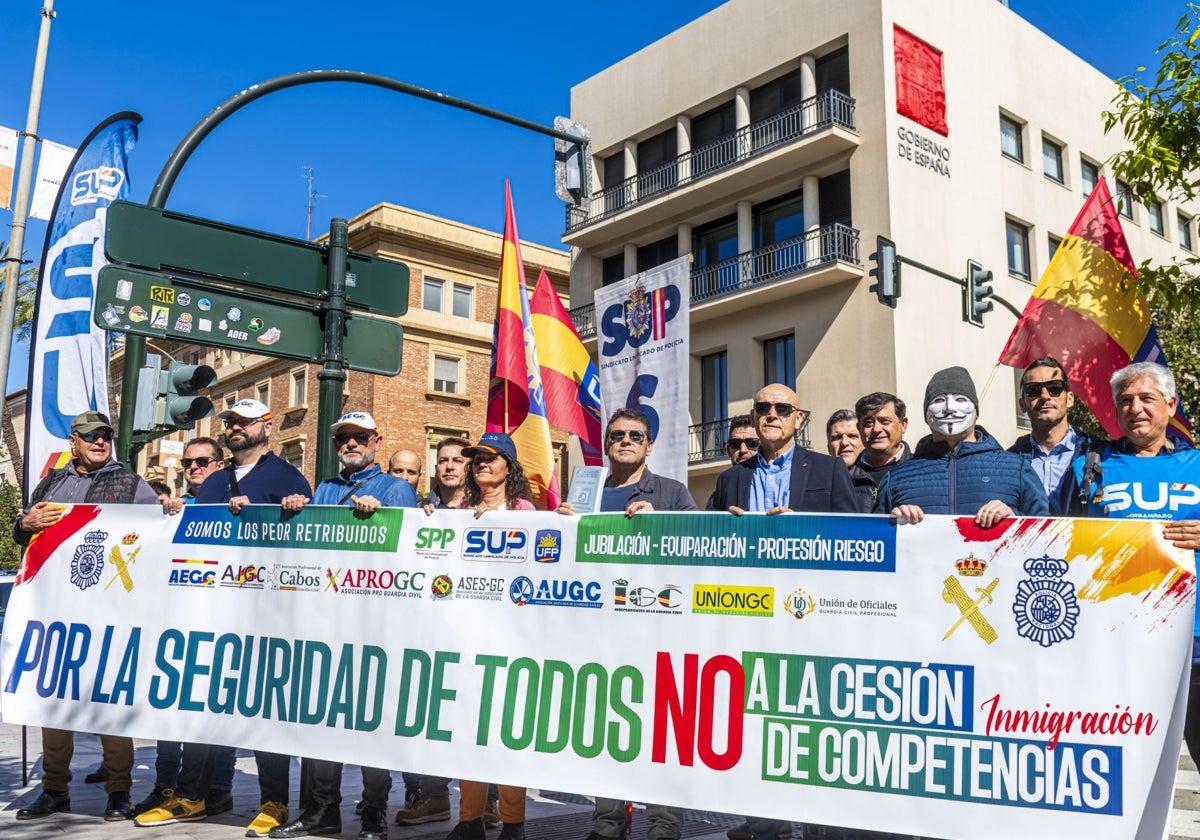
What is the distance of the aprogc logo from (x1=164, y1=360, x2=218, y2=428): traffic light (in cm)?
600

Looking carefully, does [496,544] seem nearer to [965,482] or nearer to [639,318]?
[965,482]

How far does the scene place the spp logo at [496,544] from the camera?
491 centimetres

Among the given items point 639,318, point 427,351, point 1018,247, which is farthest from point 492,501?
point 427,351

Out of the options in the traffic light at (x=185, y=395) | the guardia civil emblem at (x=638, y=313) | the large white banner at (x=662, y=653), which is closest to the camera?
the large white banner at (x=662, y=653)

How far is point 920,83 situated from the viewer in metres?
21.5

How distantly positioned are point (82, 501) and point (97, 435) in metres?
0.37

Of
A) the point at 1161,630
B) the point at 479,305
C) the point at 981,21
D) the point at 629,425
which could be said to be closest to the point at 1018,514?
the point at 1161,630

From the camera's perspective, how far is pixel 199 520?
5641 millimetres

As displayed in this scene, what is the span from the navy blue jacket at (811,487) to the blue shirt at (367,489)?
5.34ft

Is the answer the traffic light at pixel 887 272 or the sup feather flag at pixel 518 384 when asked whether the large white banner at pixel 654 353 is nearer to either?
the sup feather flag at pixel 518 384

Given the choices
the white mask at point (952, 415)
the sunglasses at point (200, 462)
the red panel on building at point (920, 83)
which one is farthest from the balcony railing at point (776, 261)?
the white mask at point (952, 415)

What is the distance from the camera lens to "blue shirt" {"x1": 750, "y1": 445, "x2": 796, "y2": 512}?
5.14 meters

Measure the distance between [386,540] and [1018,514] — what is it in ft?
9.25

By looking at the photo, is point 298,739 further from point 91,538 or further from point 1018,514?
point 1018,514
